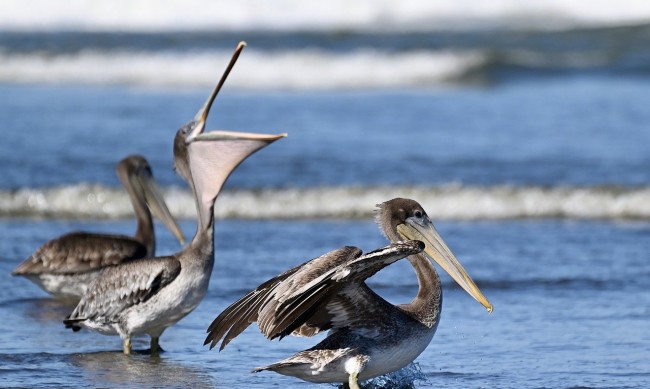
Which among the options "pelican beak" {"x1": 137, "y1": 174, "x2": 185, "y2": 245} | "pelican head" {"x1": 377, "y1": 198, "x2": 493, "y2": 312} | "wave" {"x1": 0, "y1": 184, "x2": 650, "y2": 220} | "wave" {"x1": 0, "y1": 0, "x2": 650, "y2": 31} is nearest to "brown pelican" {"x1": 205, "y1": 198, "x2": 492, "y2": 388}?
"pelican head" {"x1": 377, "y1": 198, "x2": 493, "y2": 312}

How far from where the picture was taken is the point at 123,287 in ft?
22.9

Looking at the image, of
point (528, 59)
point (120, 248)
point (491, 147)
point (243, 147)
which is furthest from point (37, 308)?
point (528, 59)

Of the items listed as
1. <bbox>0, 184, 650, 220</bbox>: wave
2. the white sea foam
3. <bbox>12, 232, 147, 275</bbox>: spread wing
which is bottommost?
<bbox>12, 232, 147, 275</bbox>: spread wing

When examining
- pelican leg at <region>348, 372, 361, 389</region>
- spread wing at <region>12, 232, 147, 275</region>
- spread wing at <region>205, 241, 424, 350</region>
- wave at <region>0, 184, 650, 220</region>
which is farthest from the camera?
wave at <region>0, 184, 650, 220</region>

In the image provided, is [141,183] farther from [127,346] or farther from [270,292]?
[270,292]

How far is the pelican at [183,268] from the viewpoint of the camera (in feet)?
21.8

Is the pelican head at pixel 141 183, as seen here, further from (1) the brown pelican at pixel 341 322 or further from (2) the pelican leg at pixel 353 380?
(2) the pelican leg at pixel 353 380

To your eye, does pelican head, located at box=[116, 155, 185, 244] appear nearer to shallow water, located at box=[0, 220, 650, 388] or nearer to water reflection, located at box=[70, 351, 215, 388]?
shallow water, located at box=[0, 220, 650, 388]

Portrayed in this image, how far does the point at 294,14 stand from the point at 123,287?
921 inches

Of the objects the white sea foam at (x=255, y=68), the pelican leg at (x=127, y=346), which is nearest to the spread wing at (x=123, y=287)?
the pelican leg at (x=127, y=346)

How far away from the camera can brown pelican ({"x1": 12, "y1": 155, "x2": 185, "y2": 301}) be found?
8453 millimetres

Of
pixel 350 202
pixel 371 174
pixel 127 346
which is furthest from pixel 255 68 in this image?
pixel 127 346

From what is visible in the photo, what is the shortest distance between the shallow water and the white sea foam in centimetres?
1052

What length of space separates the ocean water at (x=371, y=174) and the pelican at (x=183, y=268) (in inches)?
10.5
